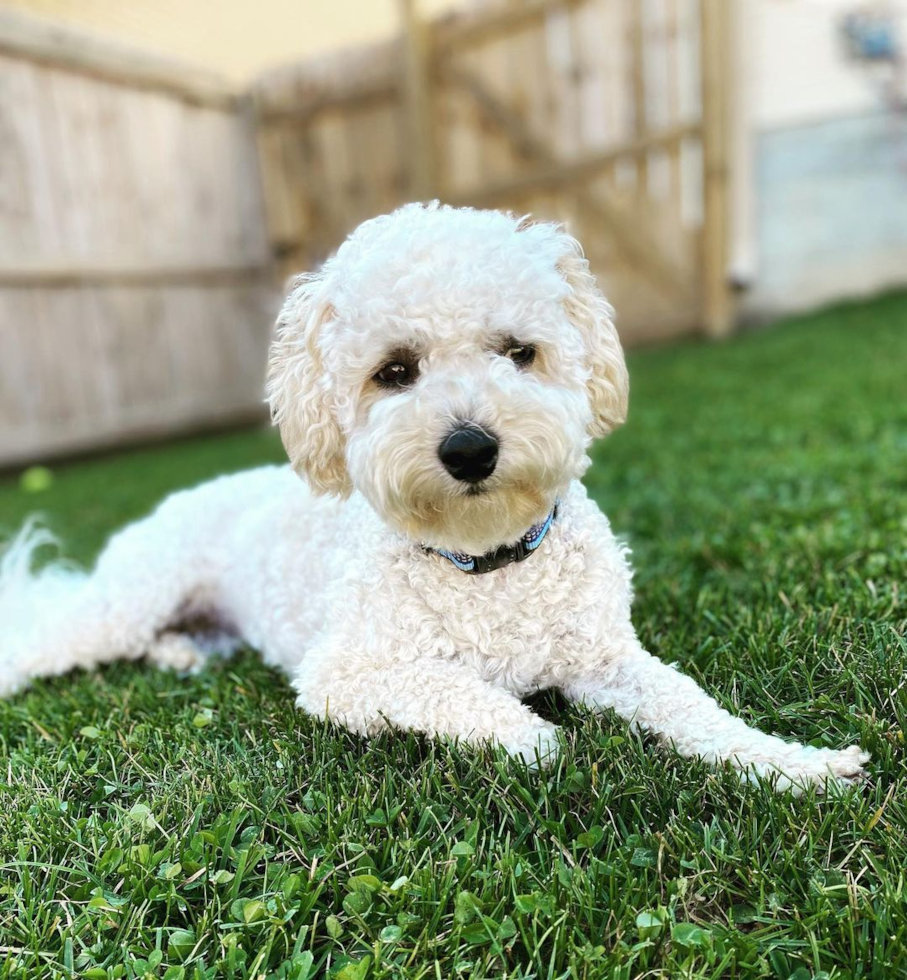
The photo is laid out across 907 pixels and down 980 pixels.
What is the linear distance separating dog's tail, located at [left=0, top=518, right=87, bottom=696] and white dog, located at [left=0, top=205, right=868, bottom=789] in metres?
1.09

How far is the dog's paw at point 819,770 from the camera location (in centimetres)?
154

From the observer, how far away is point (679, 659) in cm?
218

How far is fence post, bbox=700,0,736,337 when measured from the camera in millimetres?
8406

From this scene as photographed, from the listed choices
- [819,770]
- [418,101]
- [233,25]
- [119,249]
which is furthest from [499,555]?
[233,25]

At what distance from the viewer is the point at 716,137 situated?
8.54m

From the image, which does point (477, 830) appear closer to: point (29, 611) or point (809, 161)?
point (29, 611)

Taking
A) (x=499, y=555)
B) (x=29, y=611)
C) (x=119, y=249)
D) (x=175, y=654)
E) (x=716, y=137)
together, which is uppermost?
(x=716, y=137)

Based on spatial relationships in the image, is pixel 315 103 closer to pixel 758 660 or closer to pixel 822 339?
pixel 822 339

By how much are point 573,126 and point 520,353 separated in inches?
333

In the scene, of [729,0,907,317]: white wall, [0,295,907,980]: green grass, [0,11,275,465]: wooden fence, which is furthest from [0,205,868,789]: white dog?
[729,0,907,317]: white wall

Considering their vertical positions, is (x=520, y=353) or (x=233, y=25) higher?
(x=233, y=25)

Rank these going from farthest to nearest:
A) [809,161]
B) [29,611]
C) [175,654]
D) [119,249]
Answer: [809,161] → [119,249] → [29,611] → [175,654]

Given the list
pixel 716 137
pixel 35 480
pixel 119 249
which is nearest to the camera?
pixel 35 480

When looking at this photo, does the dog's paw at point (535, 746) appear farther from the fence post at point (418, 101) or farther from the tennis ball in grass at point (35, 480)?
the fence post at point (418, 101)
